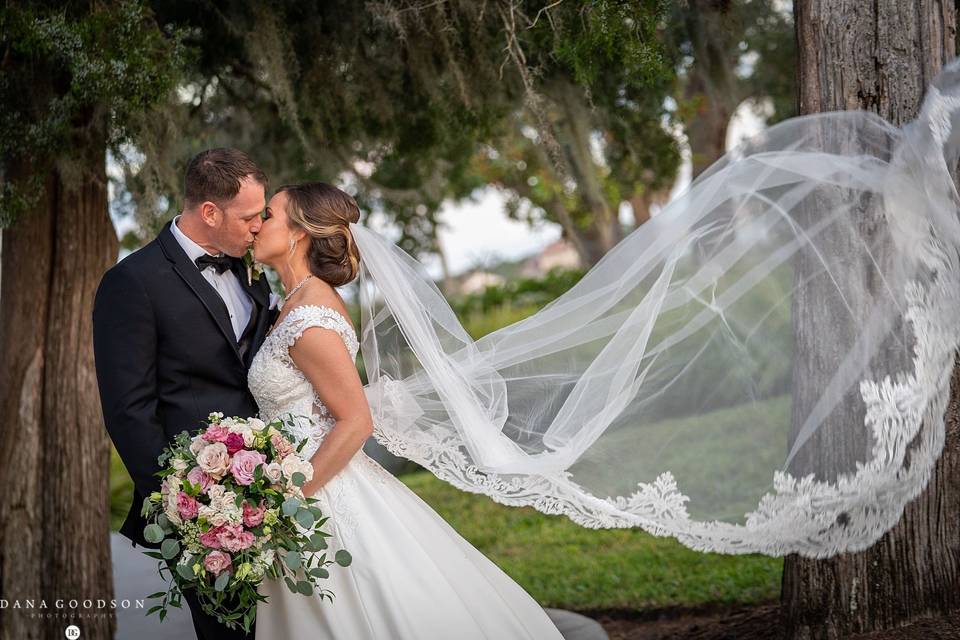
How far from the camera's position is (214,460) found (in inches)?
112

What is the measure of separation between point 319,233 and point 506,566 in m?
4.28

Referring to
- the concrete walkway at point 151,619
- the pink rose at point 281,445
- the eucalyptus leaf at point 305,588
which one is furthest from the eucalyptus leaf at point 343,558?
the concrete walkway at point 151,619

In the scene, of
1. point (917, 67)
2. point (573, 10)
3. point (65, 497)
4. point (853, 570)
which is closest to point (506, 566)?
point (65, 497)

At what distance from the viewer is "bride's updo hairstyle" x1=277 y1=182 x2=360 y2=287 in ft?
11.5

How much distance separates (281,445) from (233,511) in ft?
0.81

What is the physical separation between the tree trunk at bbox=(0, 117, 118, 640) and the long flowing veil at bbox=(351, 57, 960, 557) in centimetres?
223

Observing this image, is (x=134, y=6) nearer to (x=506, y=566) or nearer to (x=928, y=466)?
(x=928, y=466)

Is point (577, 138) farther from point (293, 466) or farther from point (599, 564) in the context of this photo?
point (293, 466)

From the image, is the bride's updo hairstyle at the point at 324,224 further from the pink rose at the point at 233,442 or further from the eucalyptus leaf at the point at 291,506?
the eucalyptus leaf at the point at 291,506

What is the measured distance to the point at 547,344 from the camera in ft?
11.6

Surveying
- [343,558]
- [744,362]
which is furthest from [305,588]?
[744,362]

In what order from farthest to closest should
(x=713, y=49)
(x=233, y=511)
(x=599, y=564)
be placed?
(x=599, y=564) → (x=713, y=49) → (x=233, y=511)

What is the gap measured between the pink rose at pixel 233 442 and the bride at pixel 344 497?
391 millimetres

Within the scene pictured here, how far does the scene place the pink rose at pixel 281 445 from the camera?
2.96 m
